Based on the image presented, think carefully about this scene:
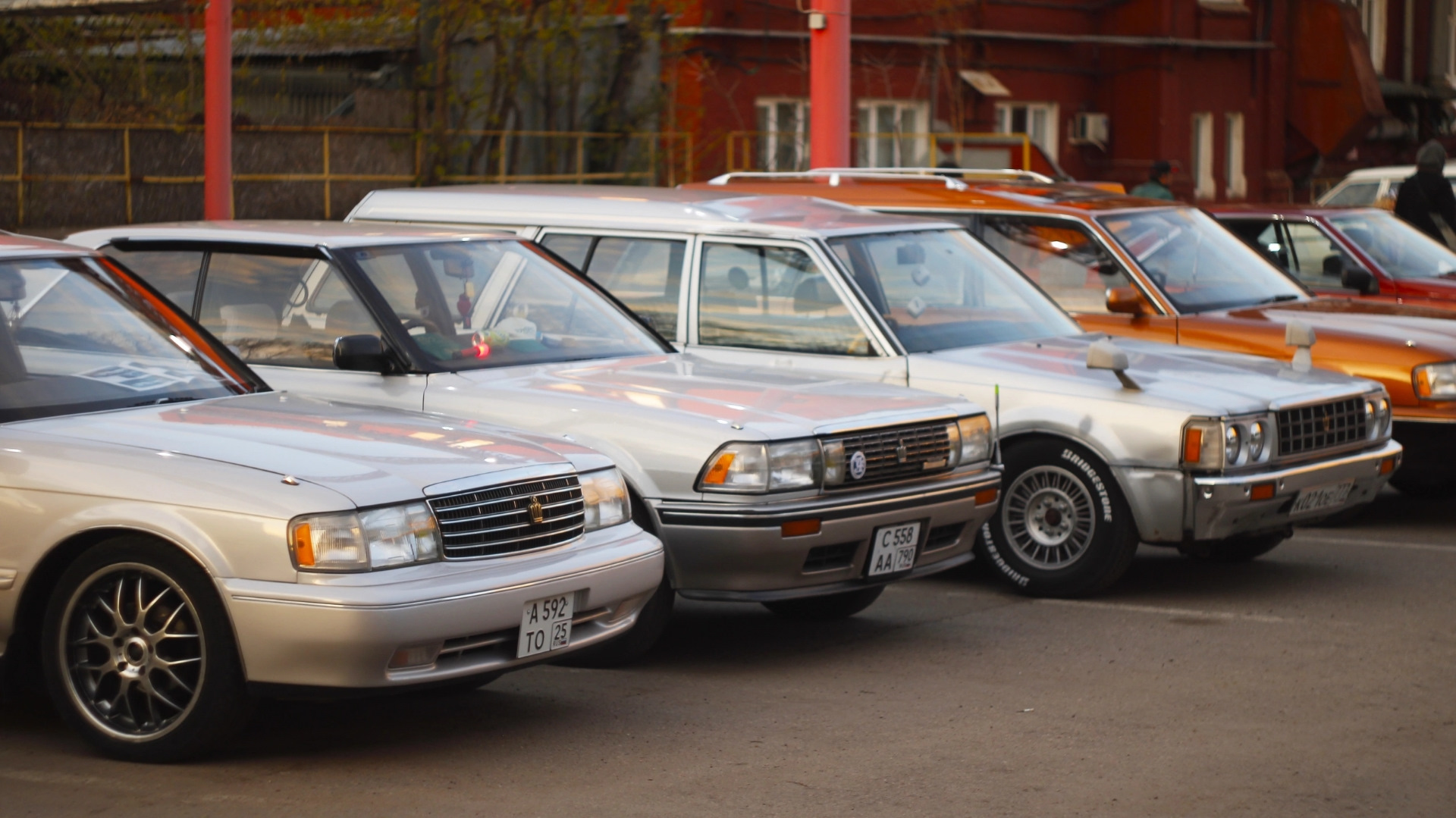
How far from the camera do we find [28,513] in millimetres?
5254

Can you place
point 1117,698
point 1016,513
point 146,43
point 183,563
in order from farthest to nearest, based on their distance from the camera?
point 146,43, point 1016,513, point 1117,698, point 183,563

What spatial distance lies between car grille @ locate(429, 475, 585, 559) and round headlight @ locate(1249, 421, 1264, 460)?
10.9ft

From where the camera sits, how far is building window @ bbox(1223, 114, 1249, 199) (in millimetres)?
31797

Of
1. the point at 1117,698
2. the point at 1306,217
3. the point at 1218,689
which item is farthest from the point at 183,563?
the point at 1306,217

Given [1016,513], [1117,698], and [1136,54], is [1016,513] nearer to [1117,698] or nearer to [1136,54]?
[1117,698]

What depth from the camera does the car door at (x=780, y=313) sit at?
8.19 meters

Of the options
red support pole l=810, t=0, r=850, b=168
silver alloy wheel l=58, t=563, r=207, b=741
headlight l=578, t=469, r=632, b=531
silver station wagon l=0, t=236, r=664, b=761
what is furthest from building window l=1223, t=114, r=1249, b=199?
silver alloy wheel l=58, t=563, r=207, b=741

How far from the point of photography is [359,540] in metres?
5.00

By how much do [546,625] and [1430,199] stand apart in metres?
12.9

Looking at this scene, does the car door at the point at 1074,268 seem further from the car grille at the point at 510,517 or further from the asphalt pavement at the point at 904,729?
the car grille at the point at 510,517

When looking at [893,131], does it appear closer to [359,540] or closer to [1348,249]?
[1348,249]

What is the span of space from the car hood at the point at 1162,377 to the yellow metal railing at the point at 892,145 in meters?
15.8

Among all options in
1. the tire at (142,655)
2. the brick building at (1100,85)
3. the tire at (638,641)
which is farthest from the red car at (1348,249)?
the brick building at (1100,85)

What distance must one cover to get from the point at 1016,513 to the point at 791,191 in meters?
3.50
